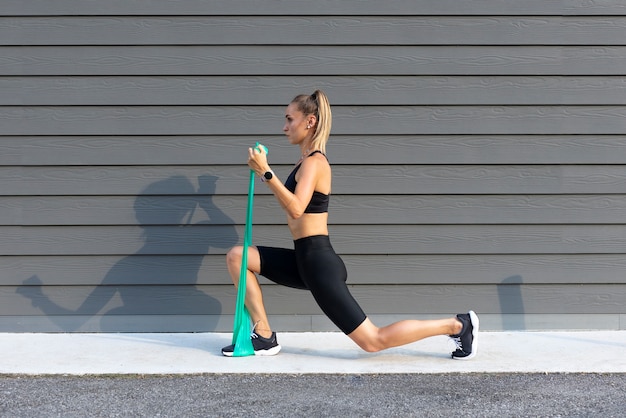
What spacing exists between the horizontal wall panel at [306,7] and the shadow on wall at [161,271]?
3.32 feet

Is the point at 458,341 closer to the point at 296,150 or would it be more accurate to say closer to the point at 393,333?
the point at 393,333

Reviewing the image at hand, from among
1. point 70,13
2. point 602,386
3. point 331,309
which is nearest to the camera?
point 602,386

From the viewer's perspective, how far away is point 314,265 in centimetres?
403

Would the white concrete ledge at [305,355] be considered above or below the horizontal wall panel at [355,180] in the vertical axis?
below

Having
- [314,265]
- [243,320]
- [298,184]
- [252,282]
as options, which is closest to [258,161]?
[298,184]

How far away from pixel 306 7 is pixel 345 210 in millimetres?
1224

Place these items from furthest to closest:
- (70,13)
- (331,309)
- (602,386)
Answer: (70,13), (331,309), (602,386)

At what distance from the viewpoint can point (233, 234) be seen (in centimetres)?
476

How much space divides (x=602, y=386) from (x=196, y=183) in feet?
8.18

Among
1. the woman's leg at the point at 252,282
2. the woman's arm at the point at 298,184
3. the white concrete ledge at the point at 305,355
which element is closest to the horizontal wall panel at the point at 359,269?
the white concrete ledge at the point at 305,355

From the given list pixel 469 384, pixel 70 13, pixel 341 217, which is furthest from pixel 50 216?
pixel 469 384

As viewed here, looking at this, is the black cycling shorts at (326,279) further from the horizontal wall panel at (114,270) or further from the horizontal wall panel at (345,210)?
the horizontal wall panel at (114,270)

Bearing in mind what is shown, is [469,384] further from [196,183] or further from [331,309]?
[196,183]

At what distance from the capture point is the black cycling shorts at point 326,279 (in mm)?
3994
